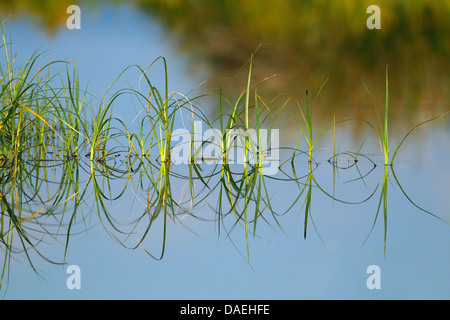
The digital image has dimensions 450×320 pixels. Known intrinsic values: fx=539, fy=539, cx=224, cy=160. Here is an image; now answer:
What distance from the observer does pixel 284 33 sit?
23.6 ft

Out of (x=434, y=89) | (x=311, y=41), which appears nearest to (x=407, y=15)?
(x=311, y=41)

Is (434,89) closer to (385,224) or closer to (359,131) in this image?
(359,131)

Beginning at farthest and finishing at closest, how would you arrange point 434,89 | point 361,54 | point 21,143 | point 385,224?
1. point 361,54
2. point 434,89
3. point 21,143
4. point 385,224

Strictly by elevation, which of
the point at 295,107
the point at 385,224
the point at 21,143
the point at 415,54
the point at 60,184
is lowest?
the point at 385,224

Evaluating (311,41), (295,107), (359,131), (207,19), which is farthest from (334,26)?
(359,131)

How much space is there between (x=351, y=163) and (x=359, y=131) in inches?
44.4

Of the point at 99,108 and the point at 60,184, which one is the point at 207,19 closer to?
the point at 99,108

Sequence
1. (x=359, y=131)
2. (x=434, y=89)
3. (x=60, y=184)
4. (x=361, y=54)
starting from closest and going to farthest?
(x=60, y=184), (x=359, y=131), (x=434, y=89), (x=361, y=54)

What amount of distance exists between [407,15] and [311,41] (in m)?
1.39

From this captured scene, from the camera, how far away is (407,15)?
7344mm

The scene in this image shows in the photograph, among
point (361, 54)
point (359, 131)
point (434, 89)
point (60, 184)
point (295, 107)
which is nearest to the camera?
point (60, 184)

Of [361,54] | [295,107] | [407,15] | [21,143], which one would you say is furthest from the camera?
[407,15]

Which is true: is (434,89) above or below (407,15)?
below

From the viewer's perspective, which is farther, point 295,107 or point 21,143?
point 295,107
